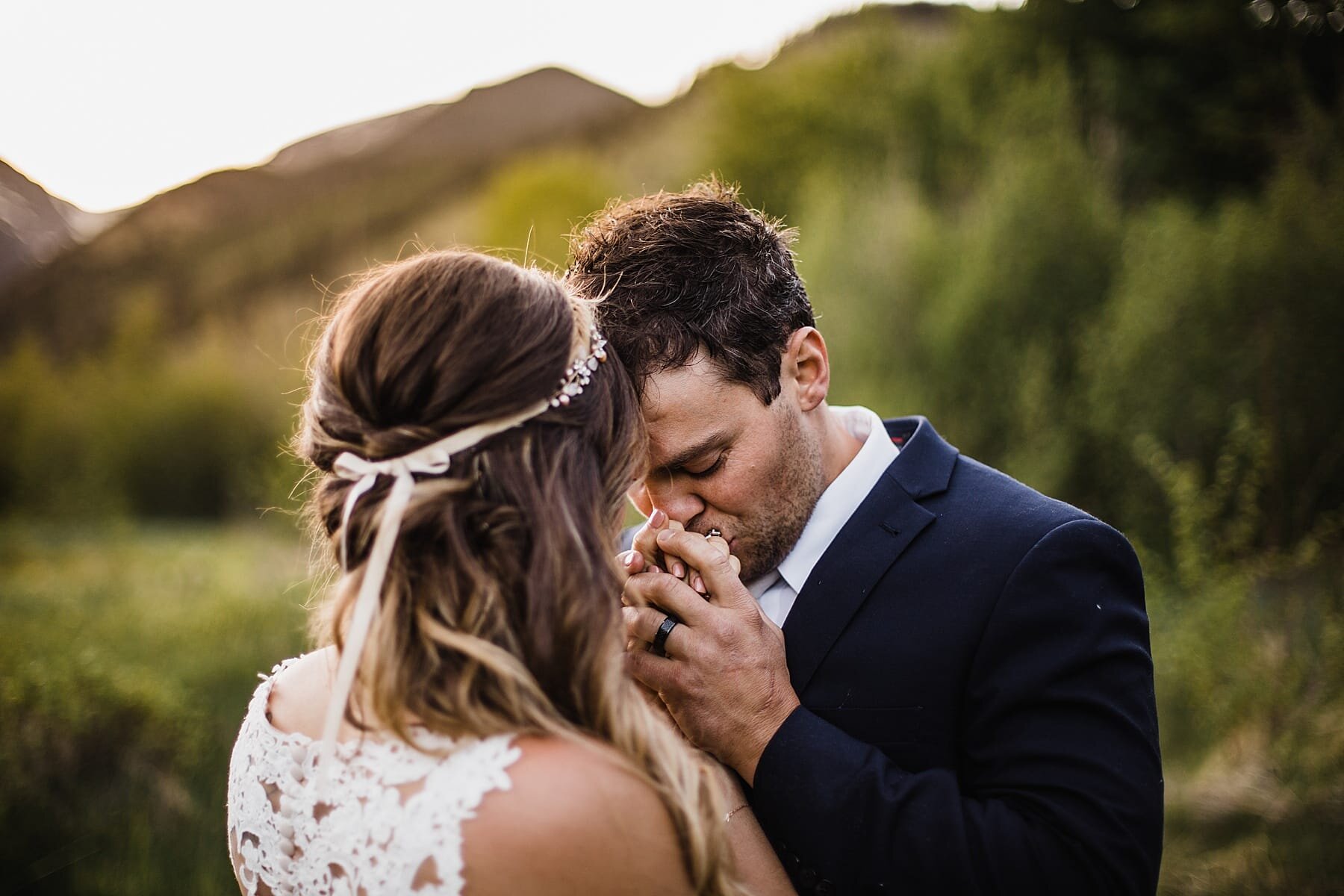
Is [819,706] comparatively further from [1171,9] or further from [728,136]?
[728,136]

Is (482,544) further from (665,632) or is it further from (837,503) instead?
(837,503)

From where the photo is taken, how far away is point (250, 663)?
7000 mm

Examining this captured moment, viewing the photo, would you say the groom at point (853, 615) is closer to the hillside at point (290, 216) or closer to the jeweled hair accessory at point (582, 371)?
the jeweled hair accessory at point (582, 371)

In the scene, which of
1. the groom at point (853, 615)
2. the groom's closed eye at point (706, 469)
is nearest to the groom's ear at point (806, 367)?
the groom at point (853, 615)

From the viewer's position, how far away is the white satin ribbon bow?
1.52 meters

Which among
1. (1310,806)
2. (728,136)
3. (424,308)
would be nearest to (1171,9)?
(728,136)

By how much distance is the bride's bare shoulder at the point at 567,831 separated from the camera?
54.6 inches

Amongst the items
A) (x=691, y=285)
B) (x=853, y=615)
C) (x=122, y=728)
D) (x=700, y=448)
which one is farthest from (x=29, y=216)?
(x=853, y=615)

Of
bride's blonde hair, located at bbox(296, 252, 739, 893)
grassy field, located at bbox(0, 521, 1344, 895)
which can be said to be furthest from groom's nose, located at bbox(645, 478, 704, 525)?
grassy field, located at bbox(0, 521, 1344, 895)

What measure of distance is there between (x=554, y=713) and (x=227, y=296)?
1909 cm

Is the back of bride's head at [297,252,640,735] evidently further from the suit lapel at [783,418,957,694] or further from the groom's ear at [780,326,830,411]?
the groom's ear at [780,326,830,411]

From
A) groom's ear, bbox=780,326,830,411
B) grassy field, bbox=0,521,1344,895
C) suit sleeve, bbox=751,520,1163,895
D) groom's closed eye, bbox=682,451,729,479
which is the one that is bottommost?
grassy field, bbox=0,521,1344,895

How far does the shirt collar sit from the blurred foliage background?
3.84ft

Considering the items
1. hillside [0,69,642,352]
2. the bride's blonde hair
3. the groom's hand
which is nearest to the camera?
the bride's blonde hair
